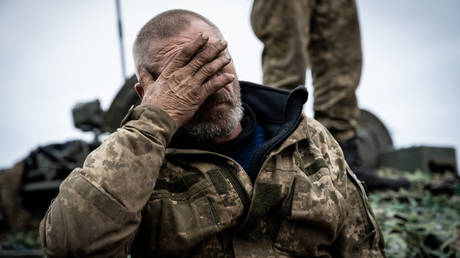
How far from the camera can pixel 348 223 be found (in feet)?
6.20

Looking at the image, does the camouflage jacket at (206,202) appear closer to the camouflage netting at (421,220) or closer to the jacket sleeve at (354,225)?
the jacket sleeve at (354,225)

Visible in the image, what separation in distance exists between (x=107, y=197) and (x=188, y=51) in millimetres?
659

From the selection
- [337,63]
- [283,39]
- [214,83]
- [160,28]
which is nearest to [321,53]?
[337,63]

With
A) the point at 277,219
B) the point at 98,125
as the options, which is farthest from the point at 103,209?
the point at 98,125

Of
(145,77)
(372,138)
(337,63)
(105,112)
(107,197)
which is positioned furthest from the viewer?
(372,138)

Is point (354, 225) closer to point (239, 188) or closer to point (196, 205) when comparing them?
point (239, 188)

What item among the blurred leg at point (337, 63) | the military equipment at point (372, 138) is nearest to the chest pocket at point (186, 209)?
the blurred leg at point (337, 63)

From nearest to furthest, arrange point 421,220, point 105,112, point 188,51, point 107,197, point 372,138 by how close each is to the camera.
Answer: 1. point 107,197
2. point 188,51
3. point 421,220
4. point 105,112
5. point 372,138

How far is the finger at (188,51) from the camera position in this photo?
160 cm

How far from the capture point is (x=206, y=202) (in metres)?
1.63

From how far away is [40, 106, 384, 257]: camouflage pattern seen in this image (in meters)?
1.35

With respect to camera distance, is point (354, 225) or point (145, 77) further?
point (354, 225)

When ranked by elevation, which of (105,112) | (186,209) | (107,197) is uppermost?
(107,197)

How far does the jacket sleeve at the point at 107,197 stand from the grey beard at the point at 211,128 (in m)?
0.33
